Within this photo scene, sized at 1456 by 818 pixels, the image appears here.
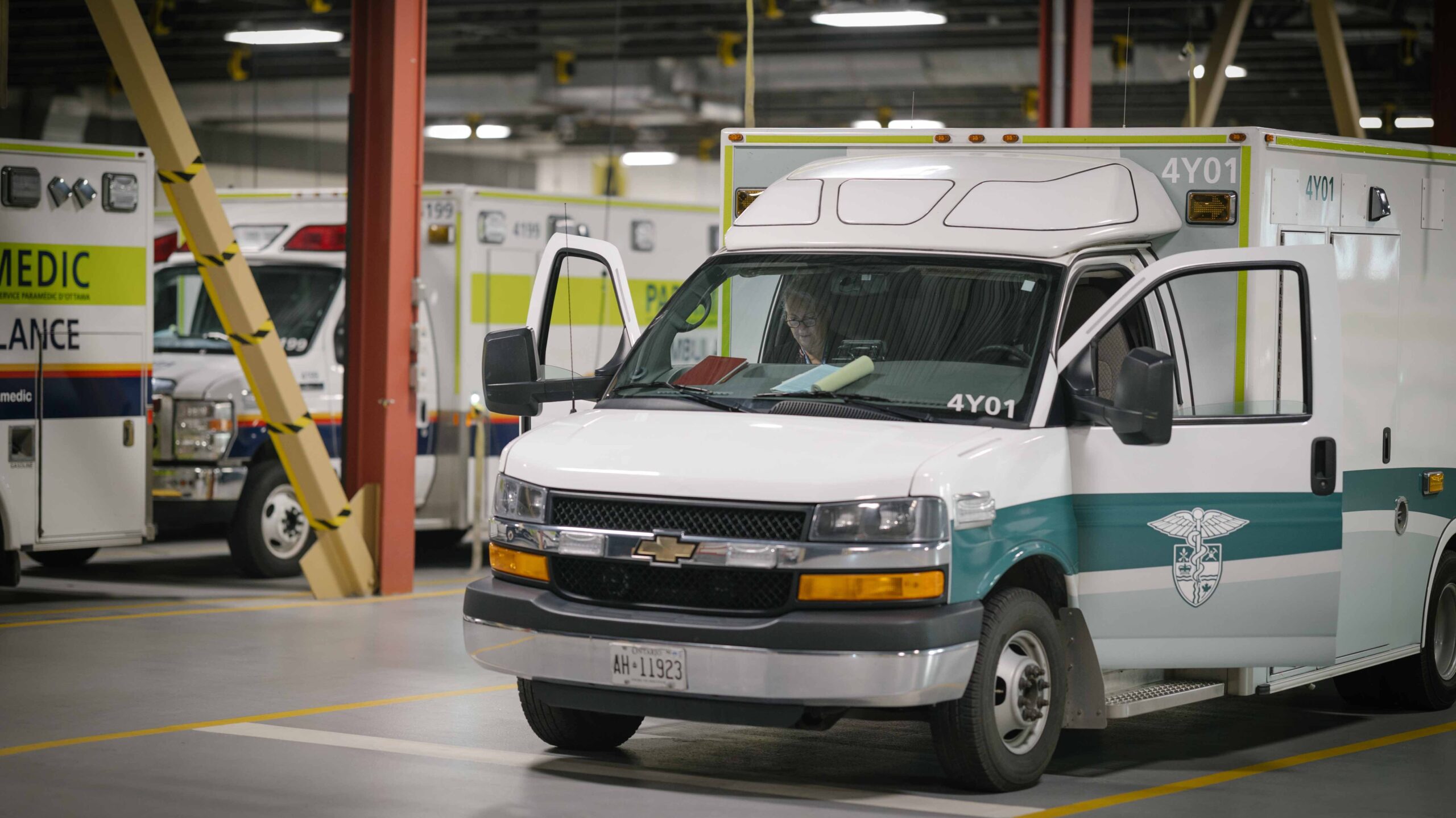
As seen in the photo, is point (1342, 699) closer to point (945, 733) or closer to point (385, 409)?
point (945, 733)

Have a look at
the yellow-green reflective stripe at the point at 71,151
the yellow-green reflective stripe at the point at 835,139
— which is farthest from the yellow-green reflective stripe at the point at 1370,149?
the yellow-green reflective stripe at the point at 71,151

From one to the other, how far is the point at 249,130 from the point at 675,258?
2033 cm

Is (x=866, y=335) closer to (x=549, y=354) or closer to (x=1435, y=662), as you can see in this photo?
(x=549, y=354)

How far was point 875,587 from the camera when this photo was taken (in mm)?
6844

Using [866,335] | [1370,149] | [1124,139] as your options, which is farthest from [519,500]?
[1370,149]

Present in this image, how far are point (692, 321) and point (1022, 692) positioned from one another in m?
2.07

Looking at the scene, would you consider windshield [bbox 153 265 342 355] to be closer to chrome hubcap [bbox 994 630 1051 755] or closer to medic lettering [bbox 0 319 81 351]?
medic lettering [bbox 0 319 81 351]

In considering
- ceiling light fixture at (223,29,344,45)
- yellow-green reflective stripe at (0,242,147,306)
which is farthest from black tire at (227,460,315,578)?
ceiling light fixture at (223,29,344,45)

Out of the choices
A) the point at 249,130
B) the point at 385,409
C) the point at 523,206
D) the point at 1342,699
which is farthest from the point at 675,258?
the point at 249,130

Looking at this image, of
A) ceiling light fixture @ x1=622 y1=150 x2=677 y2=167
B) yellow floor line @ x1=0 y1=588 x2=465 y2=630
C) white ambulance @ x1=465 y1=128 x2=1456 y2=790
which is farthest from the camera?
ceiling light fixture @ x1=622 y1=150 x2=677 y2=167

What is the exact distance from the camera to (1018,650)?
24.3ft

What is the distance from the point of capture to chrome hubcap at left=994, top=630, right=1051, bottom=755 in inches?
287

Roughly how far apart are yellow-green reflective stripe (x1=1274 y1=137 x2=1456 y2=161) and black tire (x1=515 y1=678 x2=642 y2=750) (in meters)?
3.67

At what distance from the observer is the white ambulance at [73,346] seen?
13008mm
